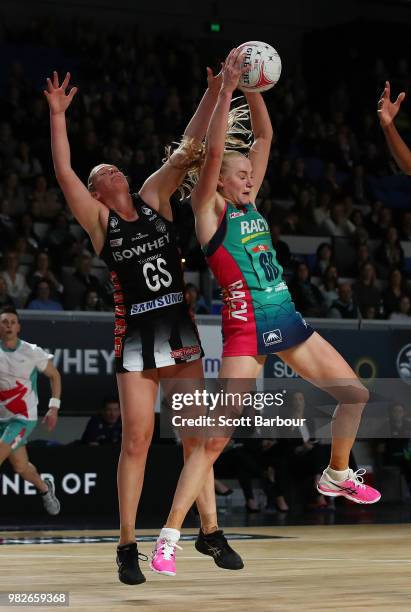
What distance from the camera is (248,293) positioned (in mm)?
6789

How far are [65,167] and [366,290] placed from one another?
10.8 metres

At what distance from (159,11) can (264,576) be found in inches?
707

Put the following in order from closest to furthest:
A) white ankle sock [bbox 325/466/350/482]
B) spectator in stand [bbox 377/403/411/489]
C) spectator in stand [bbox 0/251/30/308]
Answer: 1. white ankle sock [bbox 325/466/350/482]
2. spectator in stand [bbox 0/251/30/308]
3. spectator in stand [bbox 377/403/411/489]

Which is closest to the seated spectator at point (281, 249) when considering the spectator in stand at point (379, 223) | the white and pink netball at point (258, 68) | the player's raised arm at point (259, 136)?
the spectator in stand at point (379, 223)

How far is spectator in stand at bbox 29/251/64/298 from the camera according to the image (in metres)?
15.0

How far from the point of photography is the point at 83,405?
14.0 meters

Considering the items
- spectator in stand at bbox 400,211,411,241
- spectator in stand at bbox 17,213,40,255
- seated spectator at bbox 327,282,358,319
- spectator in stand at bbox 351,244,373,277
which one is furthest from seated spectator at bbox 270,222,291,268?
spectator in stand at bbox 400,211,411,241

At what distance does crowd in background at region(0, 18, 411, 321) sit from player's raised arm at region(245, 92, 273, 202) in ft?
23.9

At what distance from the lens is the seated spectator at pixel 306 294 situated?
1620cm

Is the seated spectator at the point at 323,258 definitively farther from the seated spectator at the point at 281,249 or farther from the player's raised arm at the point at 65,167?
the player's raised arm at the point at 65,167

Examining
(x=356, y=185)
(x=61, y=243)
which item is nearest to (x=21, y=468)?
(x=61, y=243)

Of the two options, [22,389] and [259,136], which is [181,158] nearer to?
[259,136]

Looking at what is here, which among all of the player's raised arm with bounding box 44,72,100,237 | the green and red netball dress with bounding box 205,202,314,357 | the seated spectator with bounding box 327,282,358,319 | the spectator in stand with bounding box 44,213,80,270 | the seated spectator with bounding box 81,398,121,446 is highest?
the player's raised arm with bounding box 44,72,100,237

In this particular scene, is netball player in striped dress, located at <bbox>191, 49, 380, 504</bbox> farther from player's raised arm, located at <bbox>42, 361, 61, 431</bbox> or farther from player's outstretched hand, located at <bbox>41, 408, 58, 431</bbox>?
player's raised arm, located at <bbox>42, 361, 61, 431</bbox>
